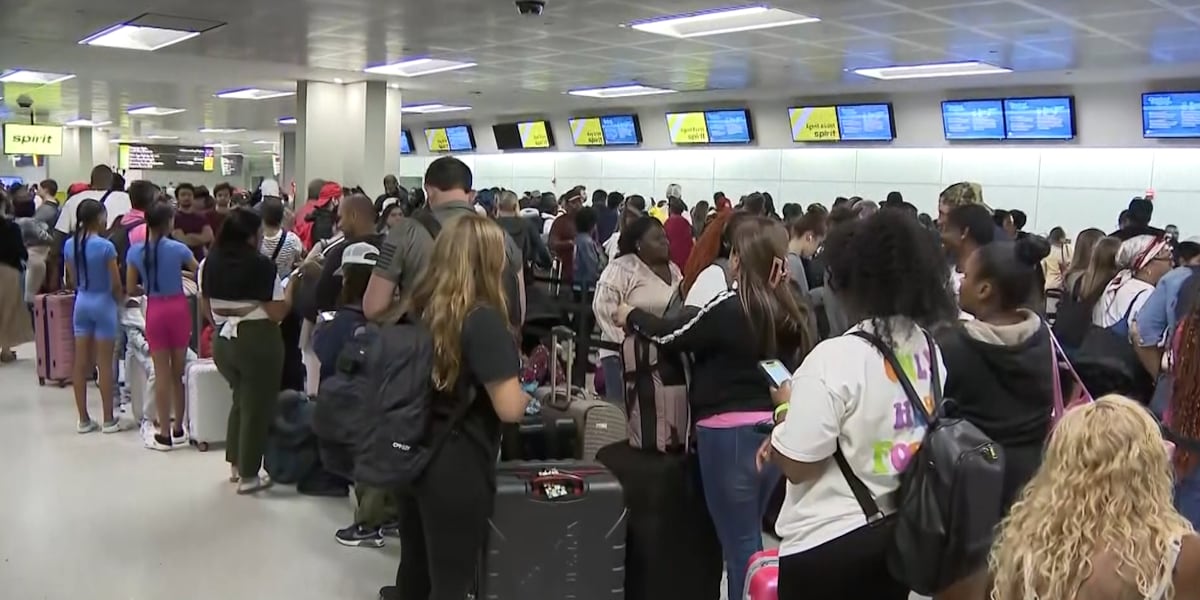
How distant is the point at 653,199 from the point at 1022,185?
6.64m

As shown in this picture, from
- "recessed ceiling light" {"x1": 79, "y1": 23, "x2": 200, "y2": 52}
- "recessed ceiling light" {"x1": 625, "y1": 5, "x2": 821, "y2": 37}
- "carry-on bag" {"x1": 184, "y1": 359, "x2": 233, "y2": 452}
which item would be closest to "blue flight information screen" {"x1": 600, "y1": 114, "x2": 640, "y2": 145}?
"recessed ceiling light" {"x1": 625, "y1": 5, "x2": 821, "y2": 37}

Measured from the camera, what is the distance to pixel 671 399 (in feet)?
10.7

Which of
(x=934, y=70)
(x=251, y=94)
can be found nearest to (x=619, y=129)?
(x=251, y=94)

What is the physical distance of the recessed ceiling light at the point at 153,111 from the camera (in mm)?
20141

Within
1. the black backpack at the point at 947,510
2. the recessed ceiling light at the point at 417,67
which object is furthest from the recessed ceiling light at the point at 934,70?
the black backpack at the point at 947,510

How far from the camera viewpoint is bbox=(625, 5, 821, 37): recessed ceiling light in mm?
7656

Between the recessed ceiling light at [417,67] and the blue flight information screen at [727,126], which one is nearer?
the recessed ceiling light at [417,67]

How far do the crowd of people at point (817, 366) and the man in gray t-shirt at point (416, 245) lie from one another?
0.01 m

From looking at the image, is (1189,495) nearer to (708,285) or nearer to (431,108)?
(708,285)

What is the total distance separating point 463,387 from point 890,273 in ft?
4.16

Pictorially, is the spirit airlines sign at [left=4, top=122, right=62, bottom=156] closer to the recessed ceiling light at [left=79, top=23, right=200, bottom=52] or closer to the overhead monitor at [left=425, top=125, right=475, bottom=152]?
the overhead monitor at [left=425, top=125, right=475, bottom=152]

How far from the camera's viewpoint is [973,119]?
40.0 ft

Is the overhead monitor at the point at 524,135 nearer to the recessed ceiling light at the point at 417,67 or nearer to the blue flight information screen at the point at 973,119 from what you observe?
the recessed ceiling light at the point at 417,67

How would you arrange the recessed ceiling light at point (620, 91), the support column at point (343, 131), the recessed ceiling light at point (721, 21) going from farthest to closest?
the support column at point (343, 131)
the recessed ceiling light at point (620, 91)
the recessed ceiling light at point (721, 21)
